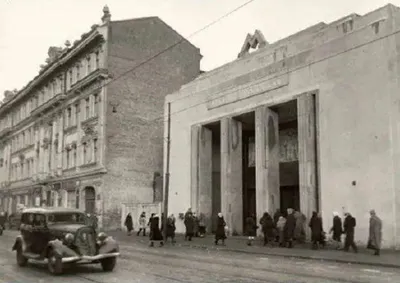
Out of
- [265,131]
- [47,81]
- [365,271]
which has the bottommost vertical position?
[365,271]

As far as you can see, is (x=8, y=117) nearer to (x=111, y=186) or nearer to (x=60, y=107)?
(x=60, y=107)

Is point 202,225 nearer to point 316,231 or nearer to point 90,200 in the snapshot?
point 316,231

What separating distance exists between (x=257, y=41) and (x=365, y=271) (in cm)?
1824

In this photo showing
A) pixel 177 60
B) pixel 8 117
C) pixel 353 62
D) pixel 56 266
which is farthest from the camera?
pixel 8 117

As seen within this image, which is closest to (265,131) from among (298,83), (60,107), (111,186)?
(298,83)

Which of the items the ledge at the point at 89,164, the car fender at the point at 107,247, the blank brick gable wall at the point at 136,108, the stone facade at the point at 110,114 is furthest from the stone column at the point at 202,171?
the car fender at the point at 107,247

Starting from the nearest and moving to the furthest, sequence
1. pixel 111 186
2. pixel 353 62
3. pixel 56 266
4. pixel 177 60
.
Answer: pixel 56 266 → pixel 353 62 → pixel 111 186 → pixel 177 60

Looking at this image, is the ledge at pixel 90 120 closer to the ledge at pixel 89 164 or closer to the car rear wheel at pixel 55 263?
the ledge at pixel 89 164

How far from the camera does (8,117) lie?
60938mm

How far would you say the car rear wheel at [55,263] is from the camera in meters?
12.0

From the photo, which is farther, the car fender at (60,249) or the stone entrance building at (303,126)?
the stone entrance building at (303,126)

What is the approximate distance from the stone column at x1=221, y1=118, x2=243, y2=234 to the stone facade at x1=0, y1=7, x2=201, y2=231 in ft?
34.2

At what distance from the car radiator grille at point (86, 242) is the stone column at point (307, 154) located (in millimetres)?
12050

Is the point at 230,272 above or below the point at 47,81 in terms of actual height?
below
